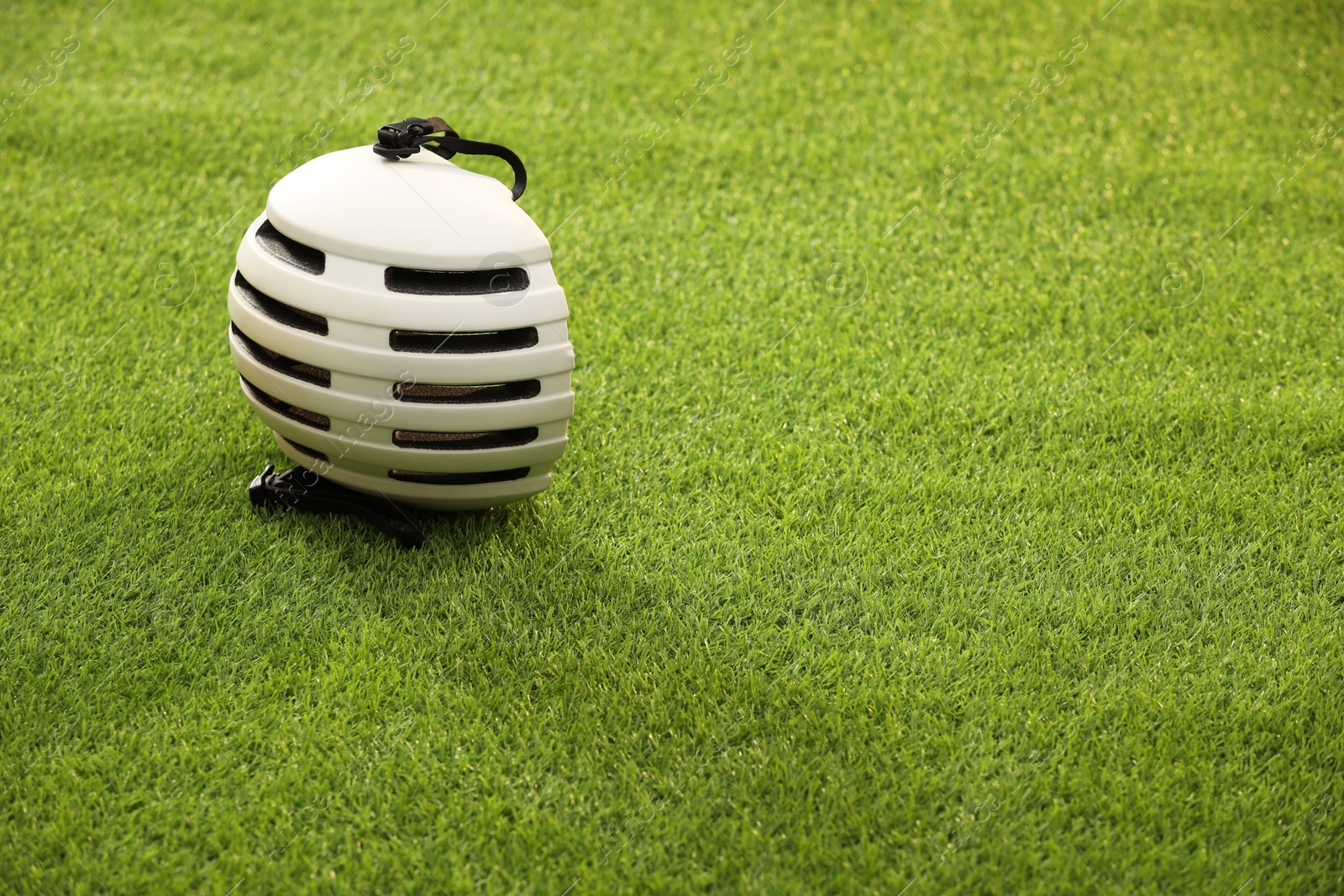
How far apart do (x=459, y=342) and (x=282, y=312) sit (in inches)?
20.8

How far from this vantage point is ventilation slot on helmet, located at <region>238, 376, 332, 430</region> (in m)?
3.13

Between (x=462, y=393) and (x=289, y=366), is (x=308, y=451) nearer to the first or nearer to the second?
(x=289, y=366)

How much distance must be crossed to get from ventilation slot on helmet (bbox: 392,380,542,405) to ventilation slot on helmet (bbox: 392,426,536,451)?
96 millimetres

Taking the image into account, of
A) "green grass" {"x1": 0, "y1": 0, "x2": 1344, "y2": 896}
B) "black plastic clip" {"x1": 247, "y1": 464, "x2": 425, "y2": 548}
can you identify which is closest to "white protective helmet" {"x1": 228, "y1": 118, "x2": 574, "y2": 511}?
"black plastic clip" {"x1": 247, "y1": 464, "x2": 425, "y2": 548}

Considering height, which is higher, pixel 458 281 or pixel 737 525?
pixel 458 281

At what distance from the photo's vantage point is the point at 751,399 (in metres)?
4.16

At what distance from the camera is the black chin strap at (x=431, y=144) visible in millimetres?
3105

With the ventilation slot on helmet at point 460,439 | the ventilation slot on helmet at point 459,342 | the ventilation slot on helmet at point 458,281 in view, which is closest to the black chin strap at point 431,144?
the ventilation slot on helmet at point 458,281

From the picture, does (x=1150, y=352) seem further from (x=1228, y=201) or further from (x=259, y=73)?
(x=259, y=73)

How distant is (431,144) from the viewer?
129 inches

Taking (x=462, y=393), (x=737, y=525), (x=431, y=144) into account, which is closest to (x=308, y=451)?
(x=462, y=393)

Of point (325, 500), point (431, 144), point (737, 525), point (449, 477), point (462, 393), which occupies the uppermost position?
point (431, 144)

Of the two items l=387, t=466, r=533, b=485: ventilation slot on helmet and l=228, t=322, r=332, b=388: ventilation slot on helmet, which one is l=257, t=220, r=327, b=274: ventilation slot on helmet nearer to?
l=228, t=322, r=332, b=388: ventilation slot on helmet

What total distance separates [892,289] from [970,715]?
2.30 meters
